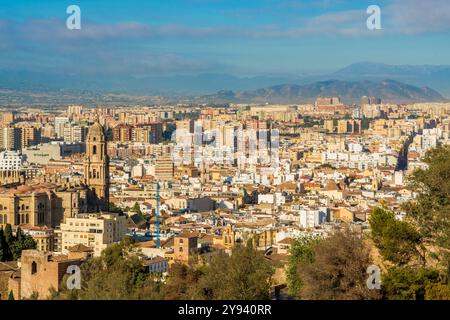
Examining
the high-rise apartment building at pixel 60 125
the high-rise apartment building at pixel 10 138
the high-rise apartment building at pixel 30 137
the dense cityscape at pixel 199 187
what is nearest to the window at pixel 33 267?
the dense cityscape at pixel 199 187

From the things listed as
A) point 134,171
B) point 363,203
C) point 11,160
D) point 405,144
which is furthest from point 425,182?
point 405,144

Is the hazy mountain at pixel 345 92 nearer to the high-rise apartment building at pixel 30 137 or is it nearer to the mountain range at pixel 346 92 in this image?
the mountain range at pixel 346 92

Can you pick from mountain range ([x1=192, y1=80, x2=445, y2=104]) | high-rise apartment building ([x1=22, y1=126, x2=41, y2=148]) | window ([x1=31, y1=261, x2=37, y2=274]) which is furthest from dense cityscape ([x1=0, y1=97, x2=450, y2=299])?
mountain range ([x1=192, y1=80, x2=445, y2=104])

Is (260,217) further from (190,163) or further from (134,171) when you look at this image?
(190,163)

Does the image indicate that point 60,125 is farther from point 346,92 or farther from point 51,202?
point 346,92

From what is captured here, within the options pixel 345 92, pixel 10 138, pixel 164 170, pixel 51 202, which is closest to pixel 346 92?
pixel 345 92

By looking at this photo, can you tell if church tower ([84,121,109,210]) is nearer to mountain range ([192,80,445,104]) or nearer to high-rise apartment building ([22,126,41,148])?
high-rise apartment building ([22,126,41,148])
